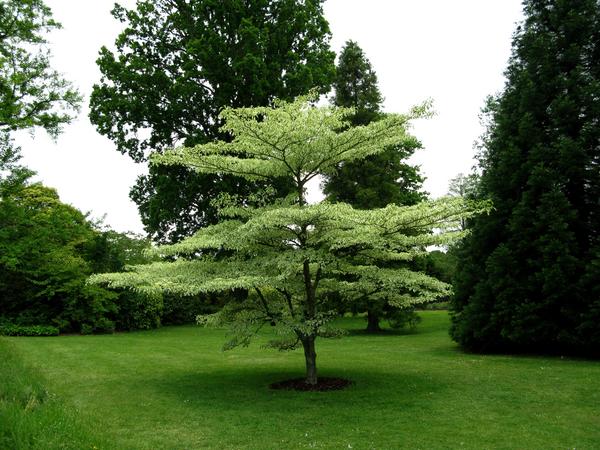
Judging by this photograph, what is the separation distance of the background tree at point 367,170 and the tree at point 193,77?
2.14m

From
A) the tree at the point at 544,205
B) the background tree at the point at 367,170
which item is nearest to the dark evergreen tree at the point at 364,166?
the background tree at the point at 367,170

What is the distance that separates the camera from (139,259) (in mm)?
24625

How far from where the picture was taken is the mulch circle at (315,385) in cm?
941

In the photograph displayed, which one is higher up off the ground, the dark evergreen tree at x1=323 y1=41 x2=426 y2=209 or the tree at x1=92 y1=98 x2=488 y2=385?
the dark evergreen tree at x1=323 y1=41 x2=426 y2=209

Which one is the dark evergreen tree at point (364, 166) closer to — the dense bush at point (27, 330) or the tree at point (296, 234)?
the tree at point (296, 234)

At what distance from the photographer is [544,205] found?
12602 millimetres

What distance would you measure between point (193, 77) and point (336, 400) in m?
16.0

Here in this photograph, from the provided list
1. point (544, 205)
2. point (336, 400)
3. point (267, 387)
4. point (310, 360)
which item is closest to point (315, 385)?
point (310, 360)

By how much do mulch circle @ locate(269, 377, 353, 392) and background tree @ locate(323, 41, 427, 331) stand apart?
10132mm

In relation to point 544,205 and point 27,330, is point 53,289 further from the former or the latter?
point 544,205

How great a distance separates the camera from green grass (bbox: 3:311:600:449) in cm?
626

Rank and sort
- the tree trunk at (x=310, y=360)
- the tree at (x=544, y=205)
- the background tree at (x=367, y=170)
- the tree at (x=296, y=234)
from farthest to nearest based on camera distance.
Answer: the background tree at (x=367, y=170) < the tree at (x=544, y=205) < the tree trunk at (x=310, y=360) < the tree at (x=296, y=234)

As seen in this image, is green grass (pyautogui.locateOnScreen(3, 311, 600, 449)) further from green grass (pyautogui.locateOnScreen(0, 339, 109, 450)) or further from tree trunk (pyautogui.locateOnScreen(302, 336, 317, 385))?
tree trunk (pyautogui.locateOnScreen(302, 336, 317, 385))

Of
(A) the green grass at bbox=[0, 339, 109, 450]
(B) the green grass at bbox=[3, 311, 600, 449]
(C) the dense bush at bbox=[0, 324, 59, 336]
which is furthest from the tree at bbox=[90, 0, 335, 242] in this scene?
(A) the green grass at bbox=[0, 339, 109, 450]
